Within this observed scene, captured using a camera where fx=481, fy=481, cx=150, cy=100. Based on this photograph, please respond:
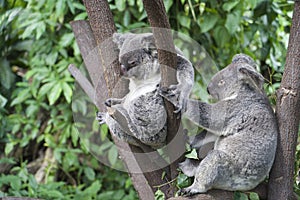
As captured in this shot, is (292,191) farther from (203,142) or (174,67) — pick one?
(174,67)

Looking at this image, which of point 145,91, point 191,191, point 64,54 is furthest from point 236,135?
point 64,54

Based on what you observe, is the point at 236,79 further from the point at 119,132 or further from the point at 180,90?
the point at 119,132

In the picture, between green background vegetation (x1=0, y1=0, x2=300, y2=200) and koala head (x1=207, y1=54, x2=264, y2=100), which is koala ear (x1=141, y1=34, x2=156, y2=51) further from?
green background vegetation (x1=0, y1=0, x2=300, y2=200)

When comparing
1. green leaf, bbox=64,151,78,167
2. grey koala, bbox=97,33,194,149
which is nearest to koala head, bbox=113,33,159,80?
grey koala, bbox=97,33,194,149

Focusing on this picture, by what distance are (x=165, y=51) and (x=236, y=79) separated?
529 millimetres

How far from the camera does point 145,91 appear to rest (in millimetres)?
1979

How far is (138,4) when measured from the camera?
142 inches

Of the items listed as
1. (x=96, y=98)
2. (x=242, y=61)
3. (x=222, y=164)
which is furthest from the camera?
(x=96, y=98)

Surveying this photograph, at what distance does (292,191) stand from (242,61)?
2.05 ft

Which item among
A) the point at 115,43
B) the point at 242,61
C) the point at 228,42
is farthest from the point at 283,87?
the point at 228,42

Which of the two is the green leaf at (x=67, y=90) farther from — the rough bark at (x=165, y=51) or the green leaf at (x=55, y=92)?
the rough bark at (x=165, y=51)

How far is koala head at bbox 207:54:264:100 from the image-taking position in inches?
82.7

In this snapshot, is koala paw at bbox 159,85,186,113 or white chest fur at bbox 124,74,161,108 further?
white chest fur at bbox 124,74,161,108

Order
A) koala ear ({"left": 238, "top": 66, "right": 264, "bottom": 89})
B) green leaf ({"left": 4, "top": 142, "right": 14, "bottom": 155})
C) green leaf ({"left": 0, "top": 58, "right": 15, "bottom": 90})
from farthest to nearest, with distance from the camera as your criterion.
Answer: green leaf ({"left": 0, "top": 58, "right": 15, "bottom": 90}), green leaf ({"left": 4, "top": 142, "right": 14, "bottom": 155}), koala ear ({"left": 238, "top": 66, "right": 264, "bottom": 89})
